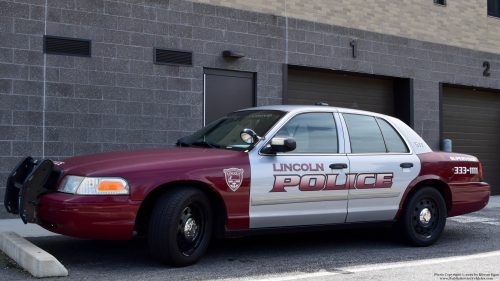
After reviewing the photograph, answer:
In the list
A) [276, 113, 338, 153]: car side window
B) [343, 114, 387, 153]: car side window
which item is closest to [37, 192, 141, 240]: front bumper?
[276, 113, 338, 153]: car side window

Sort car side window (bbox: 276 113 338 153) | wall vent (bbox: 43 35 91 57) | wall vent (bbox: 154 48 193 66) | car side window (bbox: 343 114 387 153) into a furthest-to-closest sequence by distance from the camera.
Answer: wall vent (bbox: 154 48 193 66), wall vent (bbox: 43 35 91 57), car side window (bbox: 343 114 387 153), car side window (bbox: 276 113 338 153)

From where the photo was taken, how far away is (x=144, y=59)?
9695mm

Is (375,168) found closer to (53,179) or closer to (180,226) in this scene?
(180,226)

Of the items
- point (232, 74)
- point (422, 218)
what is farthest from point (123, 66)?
point (422, 218)

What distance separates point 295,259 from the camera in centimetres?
573

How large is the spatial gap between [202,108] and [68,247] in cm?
463

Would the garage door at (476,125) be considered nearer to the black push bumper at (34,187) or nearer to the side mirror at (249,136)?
the side mirror at (249,136)

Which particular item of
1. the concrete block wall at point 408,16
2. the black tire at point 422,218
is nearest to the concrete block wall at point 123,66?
the concrete block wall at point 408,16

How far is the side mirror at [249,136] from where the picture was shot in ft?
18.2

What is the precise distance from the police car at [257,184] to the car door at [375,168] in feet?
0.05

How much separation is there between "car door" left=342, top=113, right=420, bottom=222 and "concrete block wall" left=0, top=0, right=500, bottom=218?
441 centimetres

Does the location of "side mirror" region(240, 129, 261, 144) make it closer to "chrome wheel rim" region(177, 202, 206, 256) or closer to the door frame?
"chrome wheel rim" region(177, 202, 206, 256)

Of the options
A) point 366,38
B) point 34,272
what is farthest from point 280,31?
point 34,272

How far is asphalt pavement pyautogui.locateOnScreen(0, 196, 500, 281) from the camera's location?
491cm
